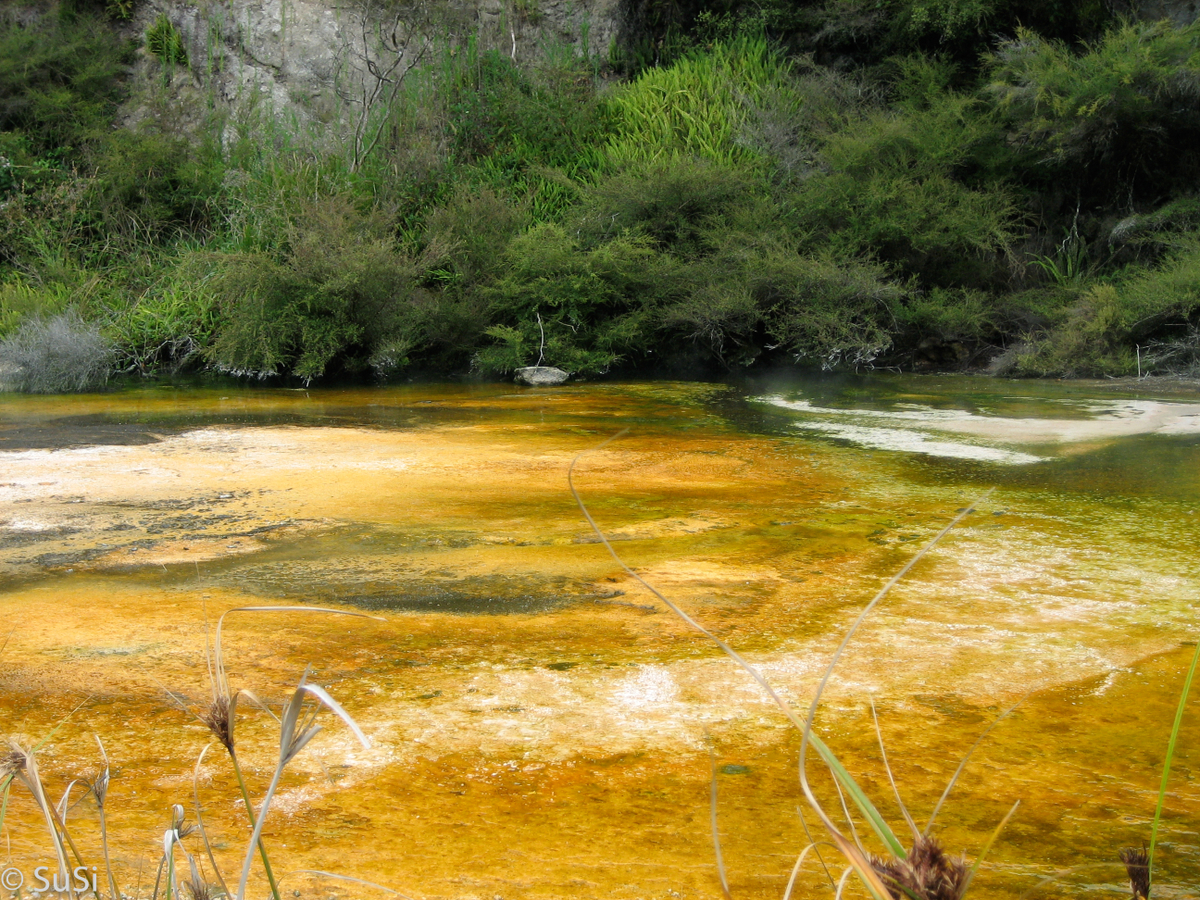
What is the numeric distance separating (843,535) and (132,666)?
A: 243 cm

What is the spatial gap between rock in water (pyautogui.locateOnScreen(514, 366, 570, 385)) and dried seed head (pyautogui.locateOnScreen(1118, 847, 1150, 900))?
31.3 ft

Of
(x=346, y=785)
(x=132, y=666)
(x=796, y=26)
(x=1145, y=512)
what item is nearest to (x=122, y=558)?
(x=132, y=666)

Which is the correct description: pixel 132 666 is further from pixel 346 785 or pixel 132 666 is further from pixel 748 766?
pixel 748 766

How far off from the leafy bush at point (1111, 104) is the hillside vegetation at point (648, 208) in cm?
4

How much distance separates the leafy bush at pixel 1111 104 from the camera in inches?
408

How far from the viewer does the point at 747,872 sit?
156 centimetres

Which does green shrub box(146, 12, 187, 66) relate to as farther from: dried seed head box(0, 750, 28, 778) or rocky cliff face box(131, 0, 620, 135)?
dried seed head box(0, 750, 28, 778)

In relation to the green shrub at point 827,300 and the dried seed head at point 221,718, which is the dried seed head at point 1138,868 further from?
the green shrub at point 827,300

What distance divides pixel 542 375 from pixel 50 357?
15.3 ft

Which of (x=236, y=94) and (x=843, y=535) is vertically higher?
(x=236, y=94)

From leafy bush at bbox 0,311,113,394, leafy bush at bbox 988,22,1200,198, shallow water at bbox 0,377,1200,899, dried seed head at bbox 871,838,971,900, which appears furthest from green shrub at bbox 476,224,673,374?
dried seed head at bbox 871,838,971,900

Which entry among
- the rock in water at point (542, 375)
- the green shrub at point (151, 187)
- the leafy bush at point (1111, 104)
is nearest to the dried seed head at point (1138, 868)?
the rock in water at point (542, 375)

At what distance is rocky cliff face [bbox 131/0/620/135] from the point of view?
1473 cm

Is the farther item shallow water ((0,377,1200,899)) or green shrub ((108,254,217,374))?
green shrub ((108,254,217,374))
